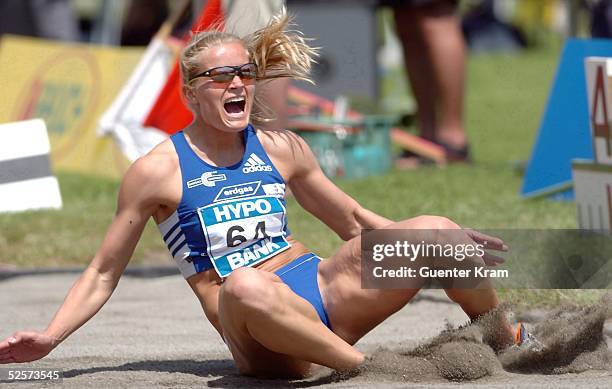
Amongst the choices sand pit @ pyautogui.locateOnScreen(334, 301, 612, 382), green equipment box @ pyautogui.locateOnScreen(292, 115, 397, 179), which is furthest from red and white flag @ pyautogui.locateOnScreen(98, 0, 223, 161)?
sand pit @ pyautogui.locateOnScreen(334, 301, 612, 382)

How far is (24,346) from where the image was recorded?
12.2ft

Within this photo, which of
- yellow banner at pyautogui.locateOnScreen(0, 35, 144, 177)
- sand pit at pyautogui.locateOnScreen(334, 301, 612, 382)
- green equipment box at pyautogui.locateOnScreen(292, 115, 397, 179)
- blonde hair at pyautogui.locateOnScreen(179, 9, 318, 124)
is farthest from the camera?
yellow banner at pyautogui.locateOnScreen(0, 35, 144, 177)

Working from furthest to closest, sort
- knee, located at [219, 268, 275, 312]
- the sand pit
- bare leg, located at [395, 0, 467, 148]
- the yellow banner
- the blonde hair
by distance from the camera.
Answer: the yellow banner
bare leg, located at [395, 0, 467, 148]
the blonde hair
the sand pit
knee, located at [219, 268, 275, 312]

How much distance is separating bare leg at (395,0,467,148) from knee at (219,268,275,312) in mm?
5562

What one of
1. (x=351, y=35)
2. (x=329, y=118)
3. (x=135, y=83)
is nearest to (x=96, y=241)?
(x=135, y=83)

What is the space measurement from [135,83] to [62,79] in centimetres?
133

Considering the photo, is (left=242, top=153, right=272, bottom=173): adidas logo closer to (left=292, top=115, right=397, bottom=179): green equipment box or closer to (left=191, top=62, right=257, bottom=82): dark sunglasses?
(left=191, top=62, right=257, bottom=82): dark sunglasses

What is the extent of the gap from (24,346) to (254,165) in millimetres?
877

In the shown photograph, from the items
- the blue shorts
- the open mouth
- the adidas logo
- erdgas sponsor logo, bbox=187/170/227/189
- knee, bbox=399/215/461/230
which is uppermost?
the open mouth

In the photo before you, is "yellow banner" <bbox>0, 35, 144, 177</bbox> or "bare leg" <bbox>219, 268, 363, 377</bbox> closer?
"bare leg" <bbox>219, 268, 363, 377</bbox>

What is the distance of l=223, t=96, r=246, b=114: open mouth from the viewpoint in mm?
3971

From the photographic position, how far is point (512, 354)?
3.99 meters

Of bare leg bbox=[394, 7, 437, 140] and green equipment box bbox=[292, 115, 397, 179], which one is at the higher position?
bare leg bbox=[394, 7, 437, 140]

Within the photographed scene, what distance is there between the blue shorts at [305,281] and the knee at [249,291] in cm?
25
